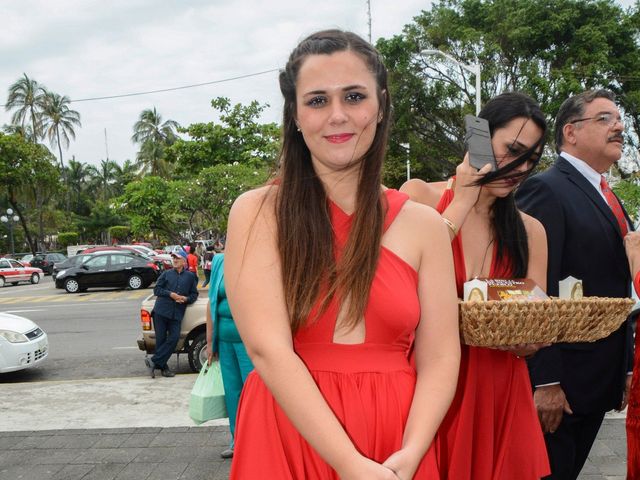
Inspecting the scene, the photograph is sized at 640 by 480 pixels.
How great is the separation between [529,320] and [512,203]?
637mm

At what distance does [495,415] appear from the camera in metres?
2.24

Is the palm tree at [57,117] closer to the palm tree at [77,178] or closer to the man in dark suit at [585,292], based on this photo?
the palm tree at [77,178]

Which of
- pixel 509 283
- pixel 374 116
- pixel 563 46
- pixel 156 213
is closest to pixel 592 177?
pixel 509 283

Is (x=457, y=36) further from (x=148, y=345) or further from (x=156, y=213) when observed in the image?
(x=148, y=345)

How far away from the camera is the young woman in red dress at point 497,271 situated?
6.90ft

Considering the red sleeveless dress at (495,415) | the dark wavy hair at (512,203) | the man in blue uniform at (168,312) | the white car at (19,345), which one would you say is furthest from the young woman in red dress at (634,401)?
the white car at (19,345)

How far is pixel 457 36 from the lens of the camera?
871 inches

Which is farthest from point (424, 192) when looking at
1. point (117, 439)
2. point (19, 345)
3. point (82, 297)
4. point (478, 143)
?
point (82, 297)

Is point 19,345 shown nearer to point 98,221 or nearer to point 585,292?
point 585,292

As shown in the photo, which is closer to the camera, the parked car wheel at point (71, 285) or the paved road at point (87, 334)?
the paved road at point (87, 334)

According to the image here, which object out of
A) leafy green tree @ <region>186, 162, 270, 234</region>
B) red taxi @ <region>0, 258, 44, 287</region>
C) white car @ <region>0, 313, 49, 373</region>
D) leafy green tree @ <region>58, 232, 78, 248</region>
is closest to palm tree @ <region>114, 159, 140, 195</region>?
leafy green tree @ <region>58, 232, 78, 248</region>

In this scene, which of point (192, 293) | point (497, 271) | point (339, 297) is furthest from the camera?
point (192, 293)

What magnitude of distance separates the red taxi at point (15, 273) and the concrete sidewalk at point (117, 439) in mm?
24827

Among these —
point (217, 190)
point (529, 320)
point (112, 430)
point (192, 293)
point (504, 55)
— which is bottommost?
point (112, 430)
